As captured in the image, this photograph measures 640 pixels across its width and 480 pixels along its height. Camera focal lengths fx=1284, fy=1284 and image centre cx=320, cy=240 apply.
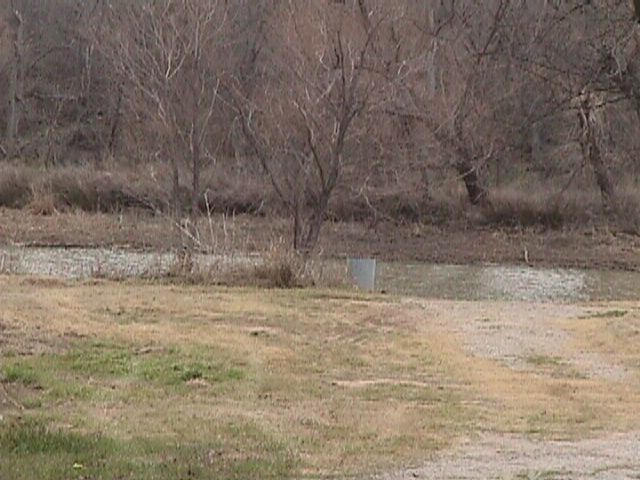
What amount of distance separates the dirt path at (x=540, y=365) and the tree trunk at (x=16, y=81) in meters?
33.7

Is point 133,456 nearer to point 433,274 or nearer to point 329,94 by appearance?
point 329,94

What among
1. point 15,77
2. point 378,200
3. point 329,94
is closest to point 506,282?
point 329,94

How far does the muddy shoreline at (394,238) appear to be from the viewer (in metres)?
32.1

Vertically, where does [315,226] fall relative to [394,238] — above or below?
above

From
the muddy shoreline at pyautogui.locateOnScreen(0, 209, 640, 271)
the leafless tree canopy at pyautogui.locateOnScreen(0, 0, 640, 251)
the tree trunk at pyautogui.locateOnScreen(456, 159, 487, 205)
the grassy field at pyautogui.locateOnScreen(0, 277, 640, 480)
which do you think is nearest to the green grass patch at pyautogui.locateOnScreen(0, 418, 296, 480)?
the grassy field at pyautogui.locateOnScreen(0, 277, 640, 480)

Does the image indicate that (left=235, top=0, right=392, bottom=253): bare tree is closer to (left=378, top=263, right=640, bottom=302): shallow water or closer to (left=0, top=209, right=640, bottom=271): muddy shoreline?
(left=378, top=263, right=640, bottom=302): shallow water

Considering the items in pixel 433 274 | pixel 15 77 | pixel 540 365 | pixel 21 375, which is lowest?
pixel 433 274

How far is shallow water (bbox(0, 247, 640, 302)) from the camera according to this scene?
2292 cm

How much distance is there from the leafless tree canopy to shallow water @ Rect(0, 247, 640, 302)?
1892 mm

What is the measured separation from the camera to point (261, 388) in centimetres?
1085

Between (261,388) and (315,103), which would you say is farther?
(315,103)

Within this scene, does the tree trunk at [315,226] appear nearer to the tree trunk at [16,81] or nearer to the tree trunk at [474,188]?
the tree trunk at [474,188]

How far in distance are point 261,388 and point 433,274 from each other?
59.6 ft

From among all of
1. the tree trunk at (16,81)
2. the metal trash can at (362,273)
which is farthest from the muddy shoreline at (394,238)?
the tree trunk at (16,81)
